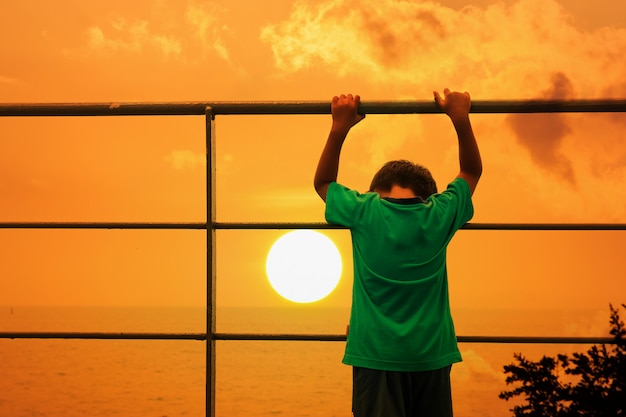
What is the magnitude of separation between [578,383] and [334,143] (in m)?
0.72

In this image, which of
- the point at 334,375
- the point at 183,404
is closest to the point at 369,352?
the point at 183,404

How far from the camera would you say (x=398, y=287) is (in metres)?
1.66

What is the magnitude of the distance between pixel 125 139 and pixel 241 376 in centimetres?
2286

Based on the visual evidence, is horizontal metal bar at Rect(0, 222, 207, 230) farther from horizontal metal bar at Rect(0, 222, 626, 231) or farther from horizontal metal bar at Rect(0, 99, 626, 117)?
horizontal metal bar at Rect(0, 99, 626, 117)

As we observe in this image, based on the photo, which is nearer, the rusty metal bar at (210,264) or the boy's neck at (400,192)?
the boy's neck at (400,192)

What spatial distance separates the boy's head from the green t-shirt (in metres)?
0.05

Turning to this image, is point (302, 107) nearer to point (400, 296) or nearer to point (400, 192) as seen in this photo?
point (400, 192)

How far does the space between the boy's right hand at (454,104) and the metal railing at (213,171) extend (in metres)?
0.02

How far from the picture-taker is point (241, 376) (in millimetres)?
49312

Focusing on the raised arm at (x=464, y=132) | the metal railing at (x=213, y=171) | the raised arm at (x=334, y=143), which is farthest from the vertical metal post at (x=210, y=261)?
the raised arm at (x=464, y=132)

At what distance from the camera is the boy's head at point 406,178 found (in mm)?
1744

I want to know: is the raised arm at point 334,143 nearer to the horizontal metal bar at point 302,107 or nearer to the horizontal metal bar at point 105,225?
the horizontal metal bar at point 302,107

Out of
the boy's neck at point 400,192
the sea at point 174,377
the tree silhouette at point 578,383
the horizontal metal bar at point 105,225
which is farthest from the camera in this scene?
the sea at point 174,377

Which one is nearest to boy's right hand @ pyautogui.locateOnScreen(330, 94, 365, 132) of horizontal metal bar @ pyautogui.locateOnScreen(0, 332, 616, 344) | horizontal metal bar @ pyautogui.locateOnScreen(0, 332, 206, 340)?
horizontal metal bar @ pyautogui.locateOnScreen(0, 332, 616, 344)
